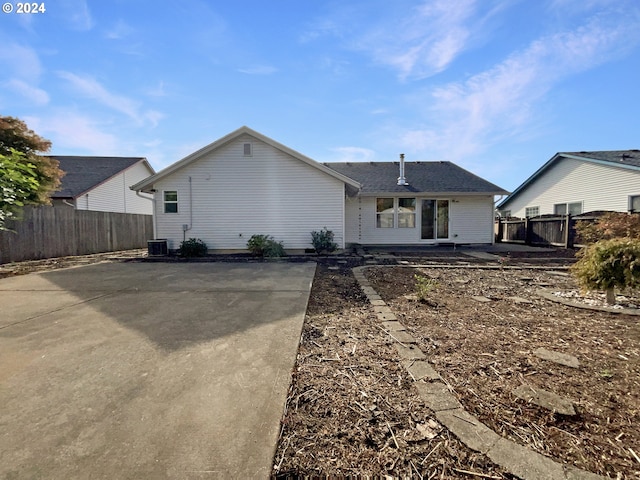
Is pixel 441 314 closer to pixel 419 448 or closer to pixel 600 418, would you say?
pixel 600 418

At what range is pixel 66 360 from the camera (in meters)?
2.39

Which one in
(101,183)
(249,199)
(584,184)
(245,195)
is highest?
(101,183)

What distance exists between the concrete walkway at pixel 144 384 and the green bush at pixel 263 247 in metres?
5.78

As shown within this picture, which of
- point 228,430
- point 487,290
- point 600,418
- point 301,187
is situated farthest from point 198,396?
point 301,187

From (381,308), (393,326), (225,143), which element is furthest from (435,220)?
(393,326)

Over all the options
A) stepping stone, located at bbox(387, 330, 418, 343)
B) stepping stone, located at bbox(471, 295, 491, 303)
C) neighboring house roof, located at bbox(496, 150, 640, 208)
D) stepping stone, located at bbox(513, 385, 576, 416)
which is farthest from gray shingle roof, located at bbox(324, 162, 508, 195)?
stepping stone, located at bbox(513, 385, 576, 416)

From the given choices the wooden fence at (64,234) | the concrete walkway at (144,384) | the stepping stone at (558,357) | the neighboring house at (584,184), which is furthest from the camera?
the neighboring house at (584,184)

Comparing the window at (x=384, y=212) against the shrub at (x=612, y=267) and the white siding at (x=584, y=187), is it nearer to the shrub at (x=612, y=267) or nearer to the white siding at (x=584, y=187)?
the shrub at (x=612, y=267)

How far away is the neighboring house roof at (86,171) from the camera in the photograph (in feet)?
50.7

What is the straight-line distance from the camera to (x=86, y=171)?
58.5ft

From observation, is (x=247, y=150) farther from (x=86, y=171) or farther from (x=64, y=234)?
(x=86, y=171)

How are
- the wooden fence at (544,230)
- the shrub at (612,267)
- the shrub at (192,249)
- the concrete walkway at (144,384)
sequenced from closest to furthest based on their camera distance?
the concrete walkway at (144,384) → the shrub at (612,267) → the shrub at (192,249) → the wooden fence at (544,230)

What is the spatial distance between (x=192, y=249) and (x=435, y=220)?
1079 centimetres

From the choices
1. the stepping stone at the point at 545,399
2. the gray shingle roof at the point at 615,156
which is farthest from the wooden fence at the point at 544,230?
the stepping stone at the point at 545,399
